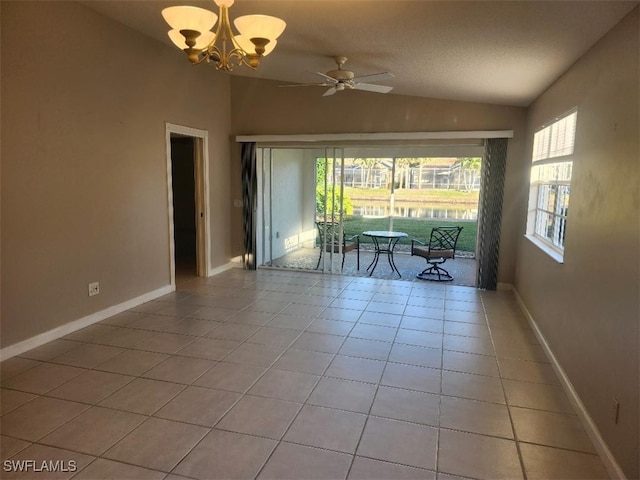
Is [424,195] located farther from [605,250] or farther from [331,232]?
[605,250]

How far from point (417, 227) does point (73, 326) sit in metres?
7.23

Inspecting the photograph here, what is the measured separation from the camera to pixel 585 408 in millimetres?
2494

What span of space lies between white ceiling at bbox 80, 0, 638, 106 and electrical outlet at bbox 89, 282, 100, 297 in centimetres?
255

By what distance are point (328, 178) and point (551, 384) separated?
426cm

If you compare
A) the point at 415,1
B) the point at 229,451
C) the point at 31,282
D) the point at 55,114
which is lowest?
the point at 229,451

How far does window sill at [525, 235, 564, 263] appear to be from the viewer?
3381mm

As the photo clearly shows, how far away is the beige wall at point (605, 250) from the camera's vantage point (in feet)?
6.47

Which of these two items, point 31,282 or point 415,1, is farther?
point 31,282

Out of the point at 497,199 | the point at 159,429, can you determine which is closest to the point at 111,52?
the point at 159,429

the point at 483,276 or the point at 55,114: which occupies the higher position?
the point at 55,114

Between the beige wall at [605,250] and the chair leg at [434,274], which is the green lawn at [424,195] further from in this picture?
the beige wall at [605,250]

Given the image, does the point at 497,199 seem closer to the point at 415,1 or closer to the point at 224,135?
the point at 415,1

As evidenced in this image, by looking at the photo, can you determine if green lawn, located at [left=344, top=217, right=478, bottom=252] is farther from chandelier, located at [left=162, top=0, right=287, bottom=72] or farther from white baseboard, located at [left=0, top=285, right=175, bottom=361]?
chandelier, located at [left=162, top=0, right=287, bottom=72]

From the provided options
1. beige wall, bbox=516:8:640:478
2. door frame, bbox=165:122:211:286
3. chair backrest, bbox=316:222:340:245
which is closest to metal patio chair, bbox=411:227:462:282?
chair backrest, bbox=316:222:340:245
